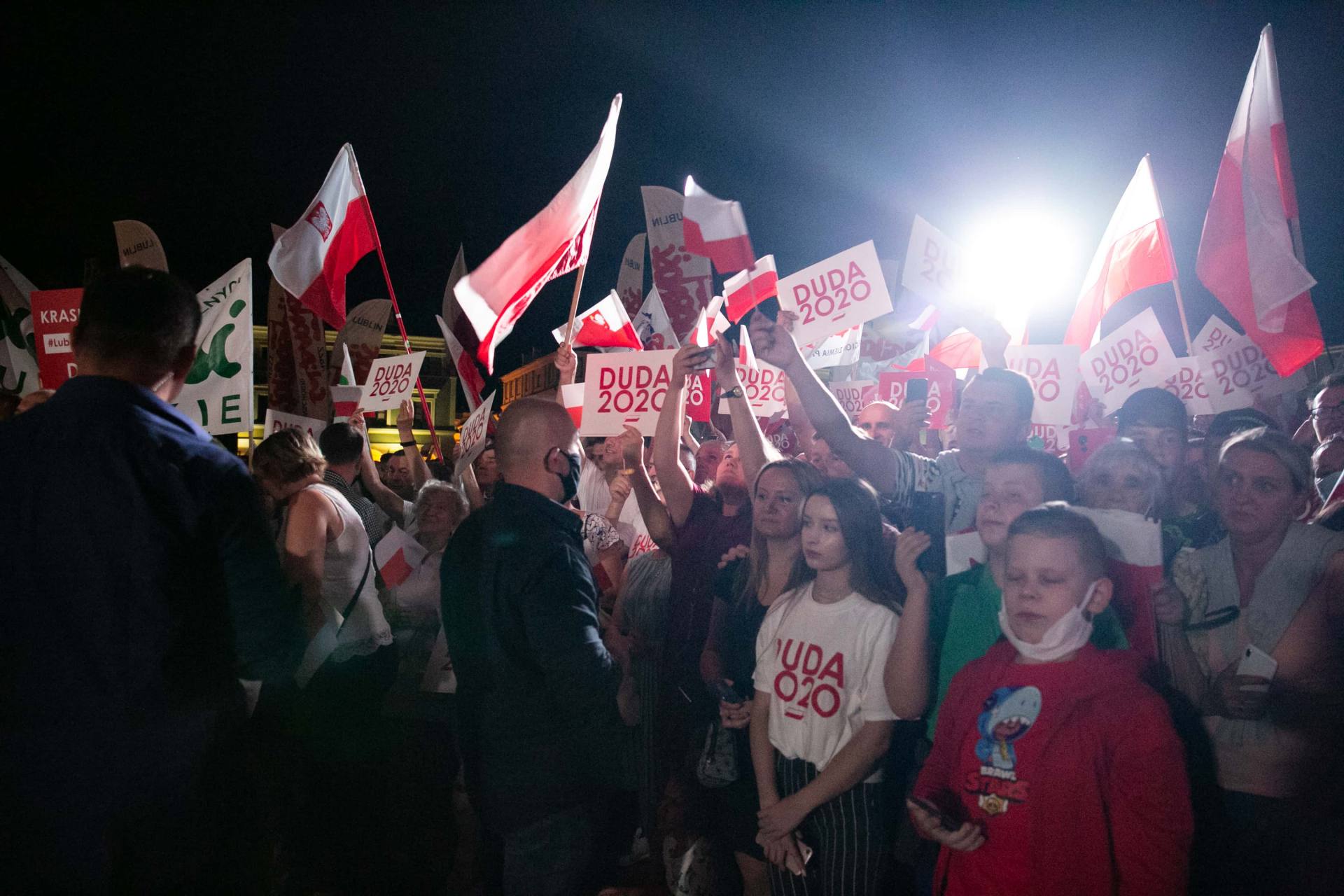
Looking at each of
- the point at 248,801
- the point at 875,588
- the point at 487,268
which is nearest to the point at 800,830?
the point at 875,588

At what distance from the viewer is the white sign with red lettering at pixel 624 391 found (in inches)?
183

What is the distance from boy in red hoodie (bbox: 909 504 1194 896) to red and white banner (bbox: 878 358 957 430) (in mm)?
4713

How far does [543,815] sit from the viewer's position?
260 centimetres

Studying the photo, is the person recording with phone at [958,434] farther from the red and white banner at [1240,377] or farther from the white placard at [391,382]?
the white placard at [391,382]

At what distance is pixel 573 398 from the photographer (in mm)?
5609

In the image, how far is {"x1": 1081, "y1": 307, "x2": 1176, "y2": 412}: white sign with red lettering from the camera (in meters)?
5.60

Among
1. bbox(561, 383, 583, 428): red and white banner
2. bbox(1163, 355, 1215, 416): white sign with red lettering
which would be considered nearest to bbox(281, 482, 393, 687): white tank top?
bbox(561, 383, 583, 428): red and white banner

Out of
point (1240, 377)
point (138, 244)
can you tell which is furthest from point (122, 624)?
point (138, 244)

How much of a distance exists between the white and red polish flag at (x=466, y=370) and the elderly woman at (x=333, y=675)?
3.50 m

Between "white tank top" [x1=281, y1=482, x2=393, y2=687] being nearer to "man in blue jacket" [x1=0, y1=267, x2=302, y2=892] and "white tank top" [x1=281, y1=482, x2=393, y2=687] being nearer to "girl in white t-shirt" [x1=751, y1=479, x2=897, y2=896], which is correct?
"man in blue jacket" [x1=0, y1=267, x2=302, y2=892]

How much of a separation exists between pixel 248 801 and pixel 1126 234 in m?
5.77

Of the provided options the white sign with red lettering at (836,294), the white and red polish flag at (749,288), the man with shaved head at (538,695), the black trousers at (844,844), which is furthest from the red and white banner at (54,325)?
the black trousers at (844,844)

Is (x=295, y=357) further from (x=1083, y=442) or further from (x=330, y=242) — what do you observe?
(x=1083, y=442)

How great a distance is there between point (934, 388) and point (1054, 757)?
5.69 metres
